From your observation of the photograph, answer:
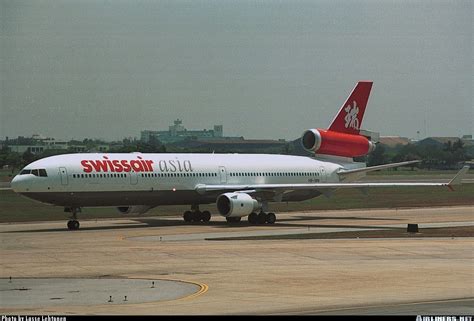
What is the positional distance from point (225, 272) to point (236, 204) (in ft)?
85.2

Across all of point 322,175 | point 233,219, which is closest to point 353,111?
point 322,175

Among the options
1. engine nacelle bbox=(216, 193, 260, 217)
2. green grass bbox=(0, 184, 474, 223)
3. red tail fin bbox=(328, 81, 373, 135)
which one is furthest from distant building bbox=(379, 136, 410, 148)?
engine nacelle bbox=(216, 193, 260, 217)

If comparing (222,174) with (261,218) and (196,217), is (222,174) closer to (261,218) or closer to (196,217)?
(196,217)

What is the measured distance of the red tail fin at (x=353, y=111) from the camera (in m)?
74.0

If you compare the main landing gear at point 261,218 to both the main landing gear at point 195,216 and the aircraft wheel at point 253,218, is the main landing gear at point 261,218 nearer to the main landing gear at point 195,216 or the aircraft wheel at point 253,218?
the aircraft wheel at point 253,218

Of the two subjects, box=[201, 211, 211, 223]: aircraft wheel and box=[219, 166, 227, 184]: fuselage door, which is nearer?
box=[201, 211, 211, 223]: aircraft wheel

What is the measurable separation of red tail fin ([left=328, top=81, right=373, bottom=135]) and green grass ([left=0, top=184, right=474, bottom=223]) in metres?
6.04

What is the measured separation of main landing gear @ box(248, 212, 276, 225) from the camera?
6316 cm

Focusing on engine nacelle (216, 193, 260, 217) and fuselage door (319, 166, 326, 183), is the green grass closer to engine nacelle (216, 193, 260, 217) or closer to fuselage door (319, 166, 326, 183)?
fuselage door (319, 166, 326, 183)

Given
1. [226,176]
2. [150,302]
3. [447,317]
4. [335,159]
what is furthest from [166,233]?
[447,317]

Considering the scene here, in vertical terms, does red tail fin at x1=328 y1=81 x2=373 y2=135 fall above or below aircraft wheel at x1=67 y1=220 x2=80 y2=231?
above

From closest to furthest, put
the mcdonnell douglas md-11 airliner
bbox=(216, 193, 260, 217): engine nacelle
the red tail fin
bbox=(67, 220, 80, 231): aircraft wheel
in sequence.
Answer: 1. the mcdonnell douglas md-11 airliner
2. bbox=(67, 220, 80, 231): aircraft wheel
3. bbox=(216, 193, 260, 217): engine nacelle
4. the red tail fin

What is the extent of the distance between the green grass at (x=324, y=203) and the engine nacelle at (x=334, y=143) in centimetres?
458

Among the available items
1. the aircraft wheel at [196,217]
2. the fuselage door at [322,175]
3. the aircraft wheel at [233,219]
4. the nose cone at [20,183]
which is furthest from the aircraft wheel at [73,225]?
the fuselage door at [322,175]
